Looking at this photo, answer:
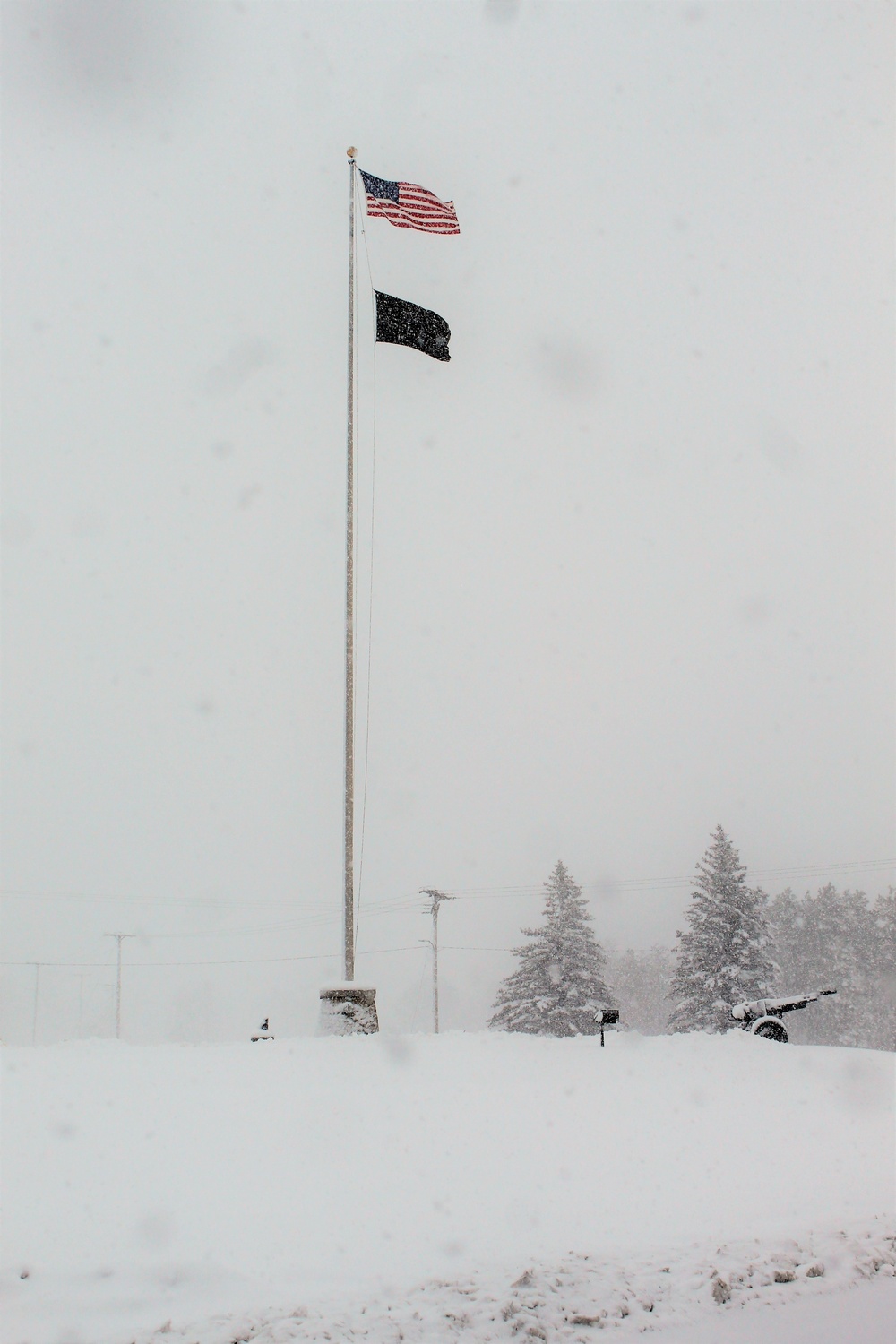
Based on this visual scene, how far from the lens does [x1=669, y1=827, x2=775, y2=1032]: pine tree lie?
110ft

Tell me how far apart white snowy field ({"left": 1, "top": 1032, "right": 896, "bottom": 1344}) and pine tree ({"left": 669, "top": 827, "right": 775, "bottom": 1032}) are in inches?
1094

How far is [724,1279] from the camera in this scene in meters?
3.69

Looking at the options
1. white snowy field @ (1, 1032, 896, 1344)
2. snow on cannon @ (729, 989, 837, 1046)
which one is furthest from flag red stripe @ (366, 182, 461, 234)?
snow on cannon @ (729, 989, 837, 1046)

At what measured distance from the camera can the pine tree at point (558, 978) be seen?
32.5m

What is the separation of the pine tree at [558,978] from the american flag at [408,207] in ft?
91.4

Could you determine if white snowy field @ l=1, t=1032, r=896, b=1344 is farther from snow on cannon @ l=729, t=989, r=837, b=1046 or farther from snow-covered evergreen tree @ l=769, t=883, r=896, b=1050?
snow-covered evergreen tree @ l=769, t=883, r=896, b=1050

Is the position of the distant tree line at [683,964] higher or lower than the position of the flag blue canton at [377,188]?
lower

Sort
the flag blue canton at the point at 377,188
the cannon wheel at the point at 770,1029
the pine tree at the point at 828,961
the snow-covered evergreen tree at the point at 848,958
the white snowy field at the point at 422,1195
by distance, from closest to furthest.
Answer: the white snowy field at the point at 422,1195, the cannon wheel at the point at 770,1029, the flag blue canton at the point at 377,188, the pine tree at the point at 828,961, the snow-covered evergreen tree at the point at 848,958

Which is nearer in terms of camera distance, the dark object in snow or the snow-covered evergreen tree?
the dark object in snow

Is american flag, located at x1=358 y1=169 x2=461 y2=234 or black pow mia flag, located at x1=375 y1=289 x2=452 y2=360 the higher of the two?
american flag, located at x1=358 y1=169 x2=461 y2=234

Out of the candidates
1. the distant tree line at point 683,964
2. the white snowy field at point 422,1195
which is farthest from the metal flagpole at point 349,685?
the distant tree line at point 683,964

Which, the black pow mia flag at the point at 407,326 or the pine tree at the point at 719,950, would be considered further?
the pine tree at the point at 719,950

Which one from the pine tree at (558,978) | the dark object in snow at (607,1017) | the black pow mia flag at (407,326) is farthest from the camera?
the pine tree at (558,978)

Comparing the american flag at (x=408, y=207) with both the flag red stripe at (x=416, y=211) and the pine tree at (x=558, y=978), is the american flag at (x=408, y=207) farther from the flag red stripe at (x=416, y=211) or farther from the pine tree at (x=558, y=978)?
the pine tree at (x=558, y=978)
